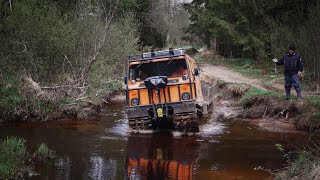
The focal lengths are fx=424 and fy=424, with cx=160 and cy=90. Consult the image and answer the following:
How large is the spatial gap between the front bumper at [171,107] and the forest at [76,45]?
4.21 meters

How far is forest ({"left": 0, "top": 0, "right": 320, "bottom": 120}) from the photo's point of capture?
15.5m

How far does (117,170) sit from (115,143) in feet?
9.36

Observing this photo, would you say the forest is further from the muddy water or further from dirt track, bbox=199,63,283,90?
dirt track, bbox=199,63,283,90

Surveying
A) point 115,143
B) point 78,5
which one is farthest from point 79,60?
point 115,143

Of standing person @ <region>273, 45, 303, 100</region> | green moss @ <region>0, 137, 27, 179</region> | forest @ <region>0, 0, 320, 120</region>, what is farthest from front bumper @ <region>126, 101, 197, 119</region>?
forest @ <region>0, 0, 320, 120</region>

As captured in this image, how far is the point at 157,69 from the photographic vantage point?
13656mm

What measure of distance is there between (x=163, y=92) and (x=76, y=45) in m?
7.61

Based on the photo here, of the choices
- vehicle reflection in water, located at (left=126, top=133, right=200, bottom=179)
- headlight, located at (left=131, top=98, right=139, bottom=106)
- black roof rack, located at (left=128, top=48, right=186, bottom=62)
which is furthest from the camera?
black roof rack, located at (left=128, top=48, right=186, bottom=62)

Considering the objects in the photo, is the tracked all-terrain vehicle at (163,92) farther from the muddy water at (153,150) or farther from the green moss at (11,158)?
the green moss at (11,158)

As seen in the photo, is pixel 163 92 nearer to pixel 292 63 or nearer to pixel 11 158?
pixel 292 63

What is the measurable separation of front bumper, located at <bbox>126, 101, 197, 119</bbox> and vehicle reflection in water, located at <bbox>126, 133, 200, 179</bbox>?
743 millimetres

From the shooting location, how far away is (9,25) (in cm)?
1562

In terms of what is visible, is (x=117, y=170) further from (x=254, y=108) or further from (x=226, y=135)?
(x=254, y=108)

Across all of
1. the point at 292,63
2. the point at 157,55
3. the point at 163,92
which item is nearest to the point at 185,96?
the point at 163,92
